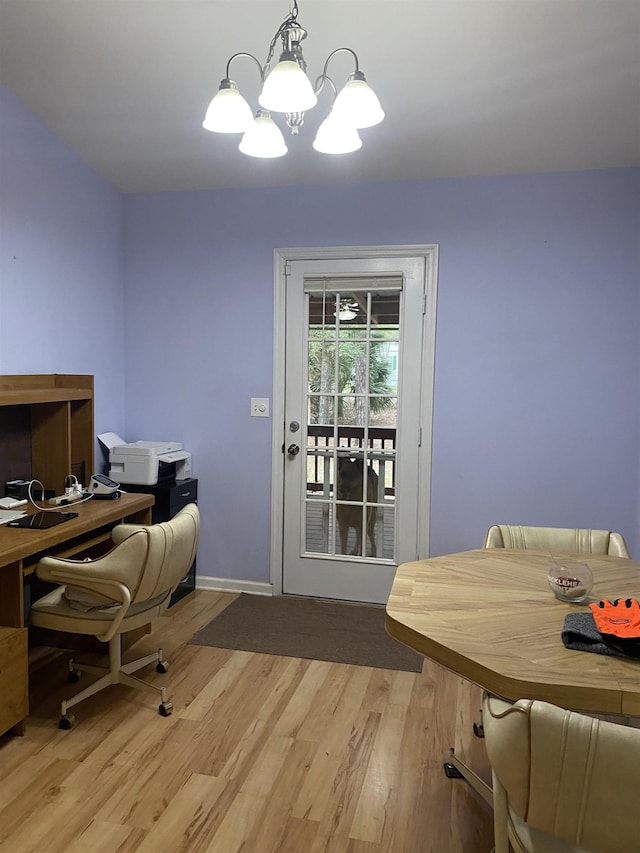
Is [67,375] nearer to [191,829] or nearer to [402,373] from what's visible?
[402,373]

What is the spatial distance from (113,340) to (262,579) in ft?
6.10

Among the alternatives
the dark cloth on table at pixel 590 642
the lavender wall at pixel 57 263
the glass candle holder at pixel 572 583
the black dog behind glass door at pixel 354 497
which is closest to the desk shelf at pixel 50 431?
the lavender wall at pixel 57 263

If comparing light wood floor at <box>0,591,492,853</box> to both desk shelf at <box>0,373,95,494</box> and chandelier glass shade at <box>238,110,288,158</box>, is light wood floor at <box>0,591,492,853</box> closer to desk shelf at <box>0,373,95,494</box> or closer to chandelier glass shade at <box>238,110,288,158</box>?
desk shelf at <box>0,373,95,494</box>

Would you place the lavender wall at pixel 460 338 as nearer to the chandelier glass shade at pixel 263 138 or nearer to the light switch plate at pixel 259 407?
the light switch plate at pixel 259 407

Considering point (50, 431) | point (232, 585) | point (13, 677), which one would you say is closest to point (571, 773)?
point (13, 677)

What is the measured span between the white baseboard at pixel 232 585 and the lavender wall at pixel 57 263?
1.21 m

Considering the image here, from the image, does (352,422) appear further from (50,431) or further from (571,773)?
(571,773)

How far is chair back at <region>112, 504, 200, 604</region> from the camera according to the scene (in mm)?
2441

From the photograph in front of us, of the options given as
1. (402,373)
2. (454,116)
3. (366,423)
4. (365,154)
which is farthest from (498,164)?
(366,423)

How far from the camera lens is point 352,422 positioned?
3.94m

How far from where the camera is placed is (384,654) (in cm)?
323

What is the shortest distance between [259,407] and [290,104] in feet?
7.74

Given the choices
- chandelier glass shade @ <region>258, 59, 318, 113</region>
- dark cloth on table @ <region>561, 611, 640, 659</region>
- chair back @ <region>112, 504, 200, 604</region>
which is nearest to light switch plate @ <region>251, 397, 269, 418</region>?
chair back @ <region>112, 504, 200, 604</region>

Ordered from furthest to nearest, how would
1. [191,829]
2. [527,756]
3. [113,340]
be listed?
[113,340] < [191,829] < [527,756]
